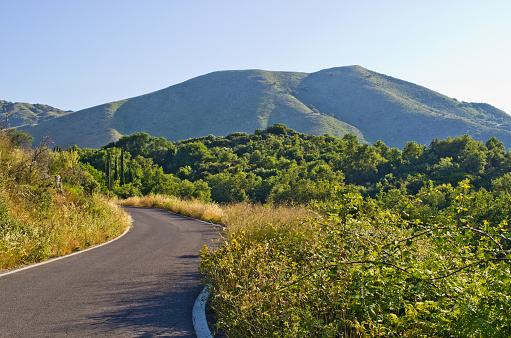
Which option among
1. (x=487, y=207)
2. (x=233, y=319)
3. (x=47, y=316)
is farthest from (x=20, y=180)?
(x=487, y=207)

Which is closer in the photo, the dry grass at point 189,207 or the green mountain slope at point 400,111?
the dry grass at point 189,207

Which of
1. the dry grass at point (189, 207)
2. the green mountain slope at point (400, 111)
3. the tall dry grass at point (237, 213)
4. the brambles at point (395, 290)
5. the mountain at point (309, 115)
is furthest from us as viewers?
the mountain at point (309, 115)

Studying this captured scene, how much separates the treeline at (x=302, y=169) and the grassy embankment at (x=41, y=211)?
13593mm

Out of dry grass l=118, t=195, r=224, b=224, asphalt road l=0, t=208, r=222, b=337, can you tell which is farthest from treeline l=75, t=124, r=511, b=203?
asphalt road l=0, t=208, r=222, b=337

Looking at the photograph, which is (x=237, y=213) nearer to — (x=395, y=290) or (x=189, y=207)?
(x=395, y=290)

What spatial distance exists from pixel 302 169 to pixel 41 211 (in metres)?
39.8

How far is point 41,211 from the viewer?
36.1ft

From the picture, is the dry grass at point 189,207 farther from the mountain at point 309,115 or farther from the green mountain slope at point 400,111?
the green mountain slope at point 400,111

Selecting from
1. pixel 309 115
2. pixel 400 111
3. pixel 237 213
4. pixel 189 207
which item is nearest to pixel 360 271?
pixel 237 213

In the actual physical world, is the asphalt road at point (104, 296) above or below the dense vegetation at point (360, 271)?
below

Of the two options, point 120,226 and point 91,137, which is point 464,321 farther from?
point 91,137

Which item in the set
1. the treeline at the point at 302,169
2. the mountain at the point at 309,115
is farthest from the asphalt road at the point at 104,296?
the mountain at the point at 309,115

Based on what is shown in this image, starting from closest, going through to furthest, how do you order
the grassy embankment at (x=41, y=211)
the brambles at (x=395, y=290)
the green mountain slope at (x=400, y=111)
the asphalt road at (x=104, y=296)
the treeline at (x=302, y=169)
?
the brambles at (x=395, y=290), the asphalt road at (x=104, y=296), the grassy embankment at (x=41, y=211), the treeline at (x=302, y=169), the green mountain slope at (x=400, y=111)

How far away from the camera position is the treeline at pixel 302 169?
39.3 meters
